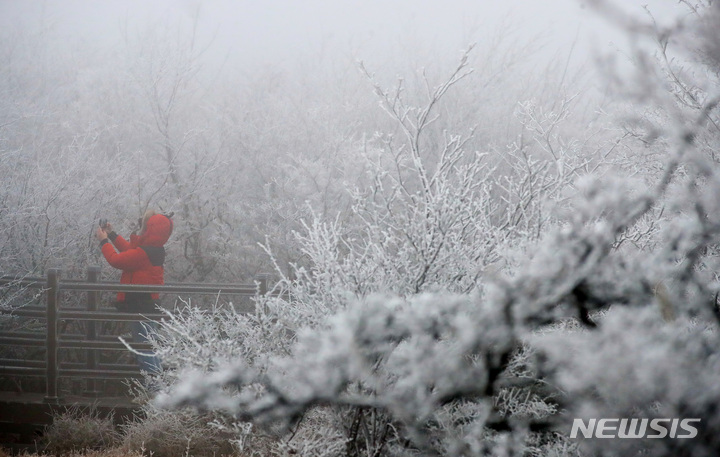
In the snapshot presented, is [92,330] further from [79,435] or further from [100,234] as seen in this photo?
[79,435]

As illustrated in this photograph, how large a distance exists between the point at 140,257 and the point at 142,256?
0.08ft

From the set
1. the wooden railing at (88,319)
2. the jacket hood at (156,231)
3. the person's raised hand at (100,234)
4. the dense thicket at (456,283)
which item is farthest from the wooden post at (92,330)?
the dense thicket at (456,283)

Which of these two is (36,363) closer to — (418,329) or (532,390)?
(532,390)

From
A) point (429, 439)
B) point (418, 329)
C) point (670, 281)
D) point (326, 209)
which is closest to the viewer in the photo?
point (418, 329)

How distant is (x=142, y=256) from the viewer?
7906 millimetres

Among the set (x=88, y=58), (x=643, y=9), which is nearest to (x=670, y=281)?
(x=643, y=9)

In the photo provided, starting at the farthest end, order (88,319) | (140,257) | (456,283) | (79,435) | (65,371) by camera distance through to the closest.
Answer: (140,257)
(65,371)
(88,319)
(79,435)
(456,283)

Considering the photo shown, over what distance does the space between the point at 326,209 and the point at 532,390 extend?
26.5 feet

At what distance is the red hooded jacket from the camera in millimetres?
7738

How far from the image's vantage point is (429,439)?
143 inches

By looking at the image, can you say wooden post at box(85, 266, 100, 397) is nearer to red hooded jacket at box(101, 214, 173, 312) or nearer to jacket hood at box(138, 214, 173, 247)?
red hooded jacket at box(101, 214, 173, 312)
